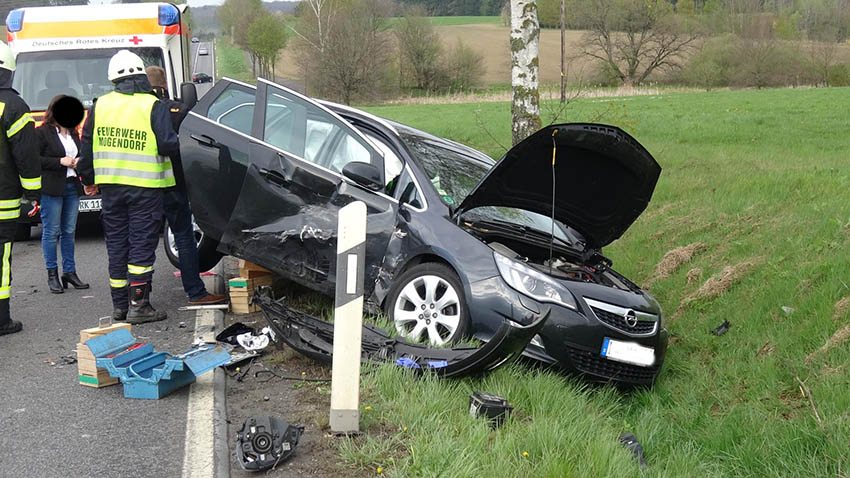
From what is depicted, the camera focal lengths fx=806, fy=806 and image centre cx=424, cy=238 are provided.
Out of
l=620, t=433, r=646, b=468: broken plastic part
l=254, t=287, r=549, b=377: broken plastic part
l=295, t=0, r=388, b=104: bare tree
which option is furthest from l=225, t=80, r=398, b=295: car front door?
l=295, t=0, r=388, b=104: bare tree

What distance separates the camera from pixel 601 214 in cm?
598

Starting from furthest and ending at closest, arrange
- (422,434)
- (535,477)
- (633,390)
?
(633,390)
(422,434)
(535,477)

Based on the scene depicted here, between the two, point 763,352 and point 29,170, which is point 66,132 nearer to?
point 29,170

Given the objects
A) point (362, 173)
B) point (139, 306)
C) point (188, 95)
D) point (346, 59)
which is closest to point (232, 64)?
point (346, 59)

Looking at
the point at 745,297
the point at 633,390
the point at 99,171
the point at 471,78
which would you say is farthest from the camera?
the point at 471,78

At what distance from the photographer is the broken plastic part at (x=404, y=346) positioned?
439cm

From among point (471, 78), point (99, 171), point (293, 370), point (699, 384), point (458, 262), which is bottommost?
→ point (699, 384)

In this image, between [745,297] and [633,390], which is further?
[745,297]

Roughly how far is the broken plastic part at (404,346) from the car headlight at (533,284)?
27cm

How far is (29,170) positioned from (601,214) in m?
4.45

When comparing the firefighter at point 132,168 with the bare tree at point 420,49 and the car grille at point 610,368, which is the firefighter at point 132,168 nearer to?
the car grille at point 610,368

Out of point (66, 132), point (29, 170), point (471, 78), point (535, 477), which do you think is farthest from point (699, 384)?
Result: point (471, 78)

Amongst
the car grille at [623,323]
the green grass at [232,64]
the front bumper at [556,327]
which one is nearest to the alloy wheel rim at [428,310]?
the front bumper at [556,327]

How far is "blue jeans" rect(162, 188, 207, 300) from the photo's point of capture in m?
6.76
